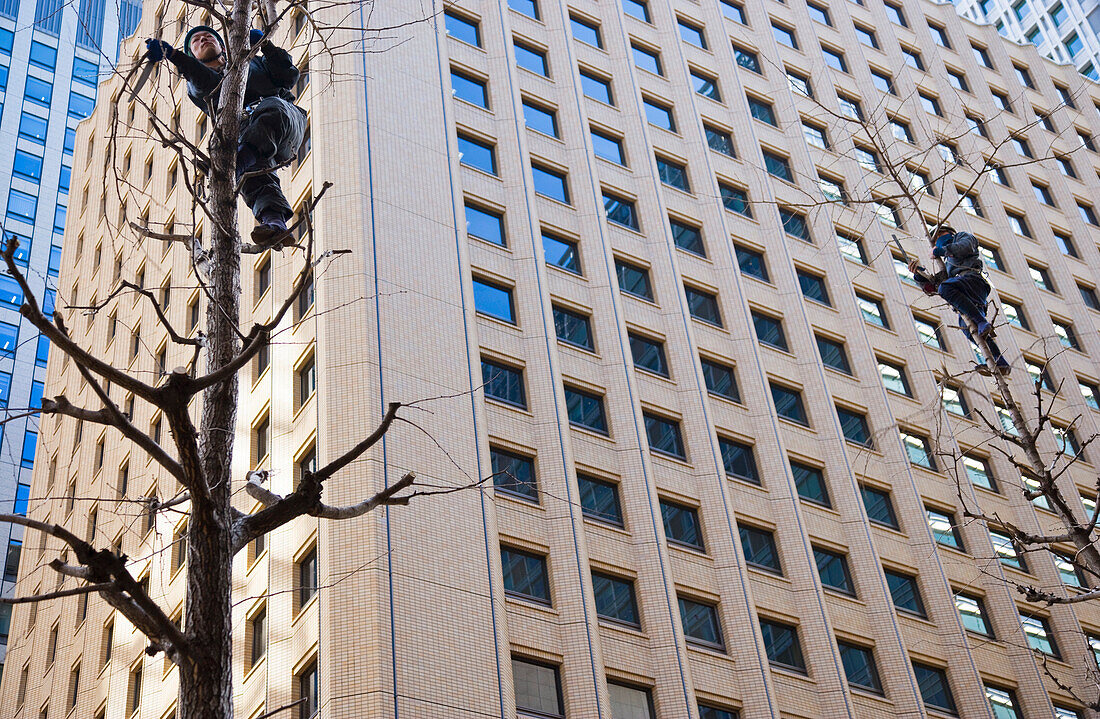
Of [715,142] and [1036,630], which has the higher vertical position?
[715,142]

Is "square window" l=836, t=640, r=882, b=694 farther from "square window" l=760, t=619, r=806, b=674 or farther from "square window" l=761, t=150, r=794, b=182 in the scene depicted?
"square window" l=761, t=150, r=794, b=182

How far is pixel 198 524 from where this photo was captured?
23.8 feet

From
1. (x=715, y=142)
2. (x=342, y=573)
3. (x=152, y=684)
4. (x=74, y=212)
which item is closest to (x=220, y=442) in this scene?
(x=342, y=573)

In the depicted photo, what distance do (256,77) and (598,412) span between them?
1959cm

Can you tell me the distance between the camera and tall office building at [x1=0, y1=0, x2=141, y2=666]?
58.9 m

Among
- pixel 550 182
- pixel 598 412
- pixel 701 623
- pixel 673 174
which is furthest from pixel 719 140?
pixel 701 623

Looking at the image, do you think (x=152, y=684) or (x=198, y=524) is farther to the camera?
(x=152, y=684)

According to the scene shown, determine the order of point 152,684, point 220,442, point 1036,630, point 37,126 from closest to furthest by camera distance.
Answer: point 220,442 → point 152,684 → point 1036,630 → point 37,126

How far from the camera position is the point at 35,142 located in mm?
66500

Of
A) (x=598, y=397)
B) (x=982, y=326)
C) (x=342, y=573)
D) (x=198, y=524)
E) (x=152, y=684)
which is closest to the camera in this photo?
(x=198, y=524)

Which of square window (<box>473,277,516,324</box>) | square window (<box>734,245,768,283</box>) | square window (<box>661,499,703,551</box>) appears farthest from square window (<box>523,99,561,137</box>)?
square window (<box>661,499,703,551</box>)

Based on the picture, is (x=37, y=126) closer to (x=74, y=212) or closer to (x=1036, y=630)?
(x=74, y=212)

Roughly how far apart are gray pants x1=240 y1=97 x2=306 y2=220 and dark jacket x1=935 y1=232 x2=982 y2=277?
10.2 meters

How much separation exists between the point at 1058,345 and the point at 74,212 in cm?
3655
